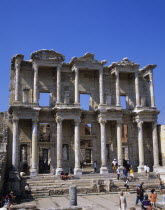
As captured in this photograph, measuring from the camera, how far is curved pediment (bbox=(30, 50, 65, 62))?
86.3 ft

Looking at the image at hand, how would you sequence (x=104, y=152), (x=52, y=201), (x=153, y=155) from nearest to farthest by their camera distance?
(x=52, y=201) < (x=104, y=152) < (x=153, y=155)

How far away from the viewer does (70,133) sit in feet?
89.5

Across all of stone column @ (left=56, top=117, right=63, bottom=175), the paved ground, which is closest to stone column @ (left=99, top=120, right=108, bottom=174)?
stone column @ (left=56, top=117, right=63, bottom=175)

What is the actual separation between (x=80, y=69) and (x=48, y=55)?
131 inches

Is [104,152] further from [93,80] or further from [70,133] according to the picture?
[93,80]

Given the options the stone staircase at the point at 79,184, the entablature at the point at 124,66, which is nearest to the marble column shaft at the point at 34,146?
the stone staircase at the point at 79,184

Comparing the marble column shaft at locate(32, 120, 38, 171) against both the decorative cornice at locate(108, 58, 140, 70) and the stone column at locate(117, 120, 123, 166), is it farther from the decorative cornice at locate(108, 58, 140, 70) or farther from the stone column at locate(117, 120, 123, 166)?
the decorative cornice at locate(108, 58, 140, 70)

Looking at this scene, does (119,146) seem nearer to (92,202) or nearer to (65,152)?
(65,152)

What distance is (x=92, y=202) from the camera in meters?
17.1

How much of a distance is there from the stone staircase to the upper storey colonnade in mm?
6494

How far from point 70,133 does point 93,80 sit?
5.84 metres

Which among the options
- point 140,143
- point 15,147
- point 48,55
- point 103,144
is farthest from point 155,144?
point 48,55

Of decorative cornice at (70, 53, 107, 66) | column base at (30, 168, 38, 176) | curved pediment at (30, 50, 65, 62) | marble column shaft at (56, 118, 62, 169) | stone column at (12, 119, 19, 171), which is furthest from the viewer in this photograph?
decorative cornice at (70, 53, 107, 66)

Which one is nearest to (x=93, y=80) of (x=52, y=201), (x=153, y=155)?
(x=153, y=155)
